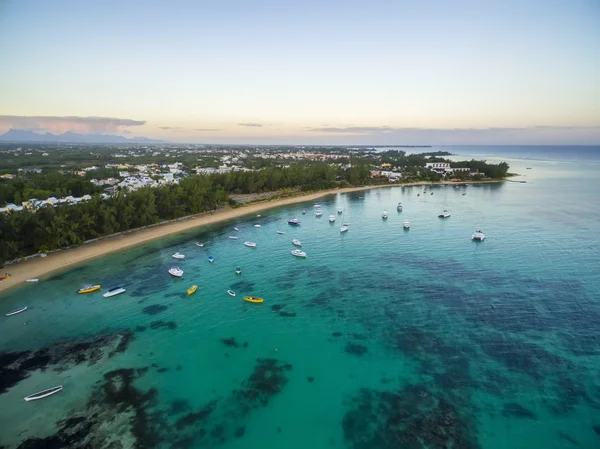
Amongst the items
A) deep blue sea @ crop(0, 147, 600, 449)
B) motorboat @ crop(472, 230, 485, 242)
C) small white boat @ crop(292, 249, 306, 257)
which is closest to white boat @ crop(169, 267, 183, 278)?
deep blue sea @ crop(0, 147, 600, 449)

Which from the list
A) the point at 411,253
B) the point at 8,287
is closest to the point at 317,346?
the point at 411,253

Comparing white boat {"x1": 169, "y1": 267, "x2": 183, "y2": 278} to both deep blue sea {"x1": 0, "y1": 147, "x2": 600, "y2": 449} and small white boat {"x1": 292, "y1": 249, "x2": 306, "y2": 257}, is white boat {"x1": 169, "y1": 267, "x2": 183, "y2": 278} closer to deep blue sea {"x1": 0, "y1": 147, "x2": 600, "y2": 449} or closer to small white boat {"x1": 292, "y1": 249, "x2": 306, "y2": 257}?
deep blue sea {"x1": 0, "y1": 147, "x2": 600, "y2": 449}

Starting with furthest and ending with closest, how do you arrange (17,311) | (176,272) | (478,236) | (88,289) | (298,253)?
(478,236)
(298,253)
(176,272)
(88,289)
(17,311)

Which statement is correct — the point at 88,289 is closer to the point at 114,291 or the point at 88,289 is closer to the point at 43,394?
the point at 114,291

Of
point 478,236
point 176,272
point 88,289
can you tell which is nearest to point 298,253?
point 176,272

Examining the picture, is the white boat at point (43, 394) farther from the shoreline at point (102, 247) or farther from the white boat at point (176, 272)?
the shoreline at point (102, 247)

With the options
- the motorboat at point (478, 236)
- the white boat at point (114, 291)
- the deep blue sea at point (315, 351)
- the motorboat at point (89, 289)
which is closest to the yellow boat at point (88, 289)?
the motorboat at point (89, 289)

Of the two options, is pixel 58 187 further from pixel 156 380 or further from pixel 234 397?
pixel 234 397

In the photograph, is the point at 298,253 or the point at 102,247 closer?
the point at 298,253

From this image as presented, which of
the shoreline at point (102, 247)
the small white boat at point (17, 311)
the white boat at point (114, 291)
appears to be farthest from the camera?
the shoreline at point (102, 247)
